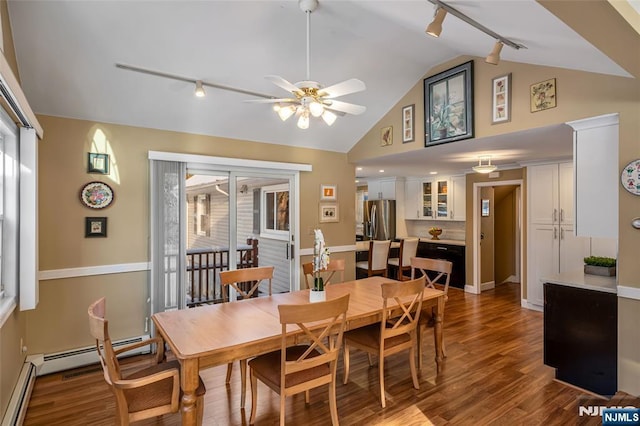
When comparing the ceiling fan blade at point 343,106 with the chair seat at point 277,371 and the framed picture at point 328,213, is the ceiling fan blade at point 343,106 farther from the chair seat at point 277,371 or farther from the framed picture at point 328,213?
the framed picture at point 328,213

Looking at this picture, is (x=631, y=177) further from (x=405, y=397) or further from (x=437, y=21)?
(x=405, y=397)

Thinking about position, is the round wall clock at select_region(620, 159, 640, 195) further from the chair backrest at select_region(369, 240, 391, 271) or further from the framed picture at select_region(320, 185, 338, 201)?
the framed picture at select_region(320, 185, 338, 201)

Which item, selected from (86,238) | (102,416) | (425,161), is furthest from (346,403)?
(425,161)

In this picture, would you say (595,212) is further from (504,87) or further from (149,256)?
(149,256)

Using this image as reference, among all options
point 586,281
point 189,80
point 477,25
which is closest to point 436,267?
point 586,281

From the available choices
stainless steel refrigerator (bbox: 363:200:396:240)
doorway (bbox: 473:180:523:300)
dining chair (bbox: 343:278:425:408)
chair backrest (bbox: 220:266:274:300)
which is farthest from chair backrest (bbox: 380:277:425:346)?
stainless steel refrigerator (bbox: 363:200:396:240)

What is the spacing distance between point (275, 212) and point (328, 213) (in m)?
0.88

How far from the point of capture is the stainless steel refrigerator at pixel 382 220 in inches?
286

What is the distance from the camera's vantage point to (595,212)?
2.81 meters

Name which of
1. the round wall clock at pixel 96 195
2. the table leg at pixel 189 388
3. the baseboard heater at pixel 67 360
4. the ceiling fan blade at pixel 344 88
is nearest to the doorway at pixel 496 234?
the ceiling fan blade at pixel 344 88

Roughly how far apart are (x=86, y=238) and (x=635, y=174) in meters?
4.84

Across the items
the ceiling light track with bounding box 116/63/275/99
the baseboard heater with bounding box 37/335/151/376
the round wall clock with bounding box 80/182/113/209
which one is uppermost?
the ceiling light track with bounding box 116/63/275/99

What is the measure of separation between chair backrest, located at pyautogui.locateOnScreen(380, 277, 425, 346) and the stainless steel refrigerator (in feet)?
14.4

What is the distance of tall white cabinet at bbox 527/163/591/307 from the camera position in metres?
4.63
